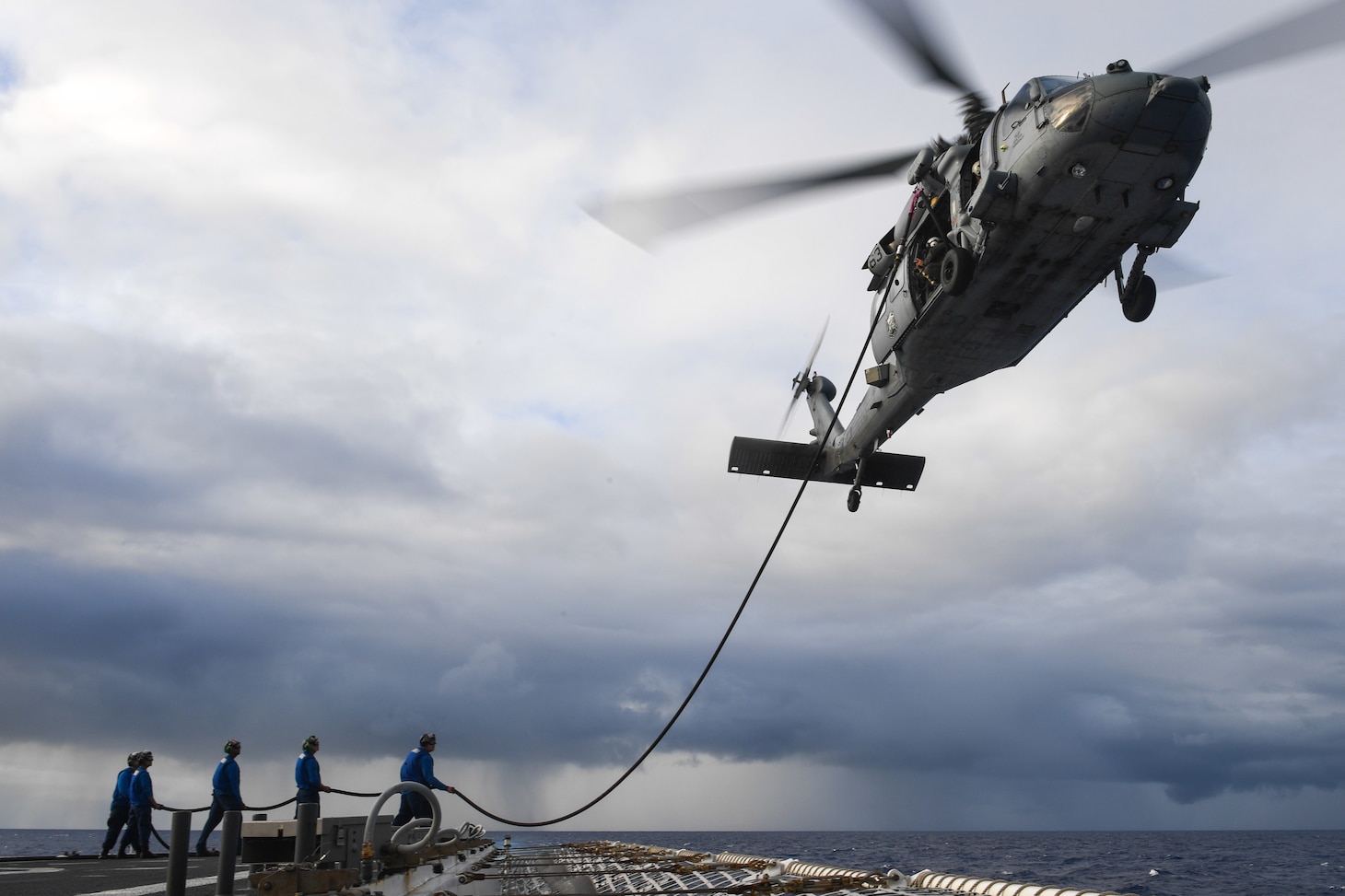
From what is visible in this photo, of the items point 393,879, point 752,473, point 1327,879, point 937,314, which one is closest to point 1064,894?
point 393,879

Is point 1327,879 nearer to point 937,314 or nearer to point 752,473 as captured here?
point 752,473

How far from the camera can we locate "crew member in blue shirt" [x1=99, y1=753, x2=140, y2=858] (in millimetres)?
16984

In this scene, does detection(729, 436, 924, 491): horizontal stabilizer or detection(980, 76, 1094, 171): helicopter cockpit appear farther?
detection(729, 436, 924, 491): horizontal stabilizer

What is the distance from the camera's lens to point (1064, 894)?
9.30m

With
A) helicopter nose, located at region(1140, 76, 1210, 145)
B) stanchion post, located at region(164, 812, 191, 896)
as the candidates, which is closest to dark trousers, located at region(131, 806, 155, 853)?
stanchion post, located at region(164, 812, 191, 896)

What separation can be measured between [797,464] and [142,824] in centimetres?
1578

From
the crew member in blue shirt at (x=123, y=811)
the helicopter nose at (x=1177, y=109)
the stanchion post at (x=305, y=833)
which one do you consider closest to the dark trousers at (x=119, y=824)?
the crew member in blue shirt at (x=123, y=811)

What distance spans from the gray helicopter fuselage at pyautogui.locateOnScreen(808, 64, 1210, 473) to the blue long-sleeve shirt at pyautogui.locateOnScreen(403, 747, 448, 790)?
1063 centimetres

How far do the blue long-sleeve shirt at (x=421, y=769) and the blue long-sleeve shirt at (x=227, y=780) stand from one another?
290cm

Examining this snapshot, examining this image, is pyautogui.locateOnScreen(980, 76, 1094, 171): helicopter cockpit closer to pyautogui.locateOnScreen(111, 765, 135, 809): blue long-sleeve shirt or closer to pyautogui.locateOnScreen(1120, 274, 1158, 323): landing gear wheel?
pyautogui.locateOnScreen(1120, 274, 1158, 323): landing gear wheel

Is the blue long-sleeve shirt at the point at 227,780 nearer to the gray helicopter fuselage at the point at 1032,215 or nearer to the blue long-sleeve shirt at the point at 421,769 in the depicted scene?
the blue long-sleeve shirt at the point at 421,769

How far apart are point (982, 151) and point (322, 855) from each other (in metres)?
12.4

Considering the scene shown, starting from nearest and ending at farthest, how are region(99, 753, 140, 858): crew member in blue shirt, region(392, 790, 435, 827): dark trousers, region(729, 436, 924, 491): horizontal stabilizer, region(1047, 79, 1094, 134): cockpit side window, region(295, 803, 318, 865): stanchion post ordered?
region(295, 803, 318, 865): stanchion post, region(1047, 79, 1094, 134): cockpit side window, region(392, 790, 435, 827): dark trousers, region(99, 753, 140, 858): crew member in blue shirt, region(729, 436, 924, 491): horizontal stabilizer

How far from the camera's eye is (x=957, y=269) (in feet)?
44.3
